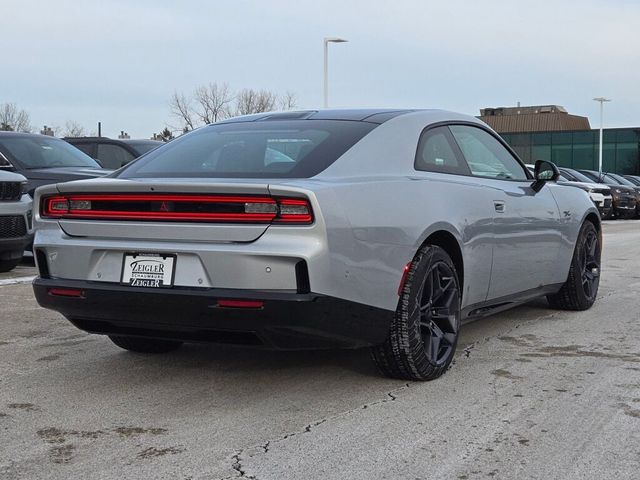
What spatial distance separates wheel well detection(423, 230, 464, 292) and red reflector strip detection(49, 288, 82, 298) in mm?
1777

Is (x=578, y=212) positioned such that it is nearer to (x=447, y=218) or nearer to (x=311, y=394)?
(x=447, y=218)

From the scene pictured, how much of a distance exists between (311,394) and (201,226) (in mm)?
1057

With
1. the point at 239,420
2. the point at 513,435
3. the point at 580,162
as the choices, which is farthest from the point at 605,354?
the point at 580,162

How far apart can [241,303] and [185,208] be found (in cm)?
52

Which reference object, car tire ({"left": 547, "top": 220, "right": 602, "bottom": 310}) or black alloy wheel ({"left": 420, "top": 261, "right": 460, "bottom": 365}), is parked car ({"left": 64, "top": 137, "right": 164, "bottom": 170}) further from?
black alloy wheel ({"left": 420, "top": 261, "right": 460, "bottom": 365})

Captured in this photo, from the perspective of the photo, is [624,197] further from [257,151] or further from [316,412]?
[316,412]

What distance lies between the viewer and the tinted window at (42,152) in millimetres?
11266

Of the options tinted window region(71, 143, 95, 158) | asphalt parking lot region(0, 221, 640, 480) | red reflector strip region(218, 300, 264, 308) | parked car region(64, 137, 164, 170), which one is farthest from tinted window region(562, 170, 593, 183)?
red reflector strip region(218, 300, 264, 308)

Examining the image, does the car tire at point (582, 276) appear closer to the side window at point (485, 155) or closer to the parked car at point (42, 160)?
the side window at point (485, 155)

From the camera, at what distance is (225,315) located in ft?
13.3

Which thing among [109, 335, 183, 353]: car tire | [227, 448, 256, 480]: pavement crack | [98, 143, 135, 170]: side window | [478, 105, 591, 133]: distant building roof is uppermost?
[478, 105, 591, 133]: distant building roof

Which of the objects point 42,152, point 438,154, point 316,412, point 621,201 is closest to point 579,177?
point 621,201

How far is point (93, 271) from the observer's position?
14.2ft

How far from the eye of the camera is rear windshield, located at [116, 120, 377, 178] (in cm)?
446
